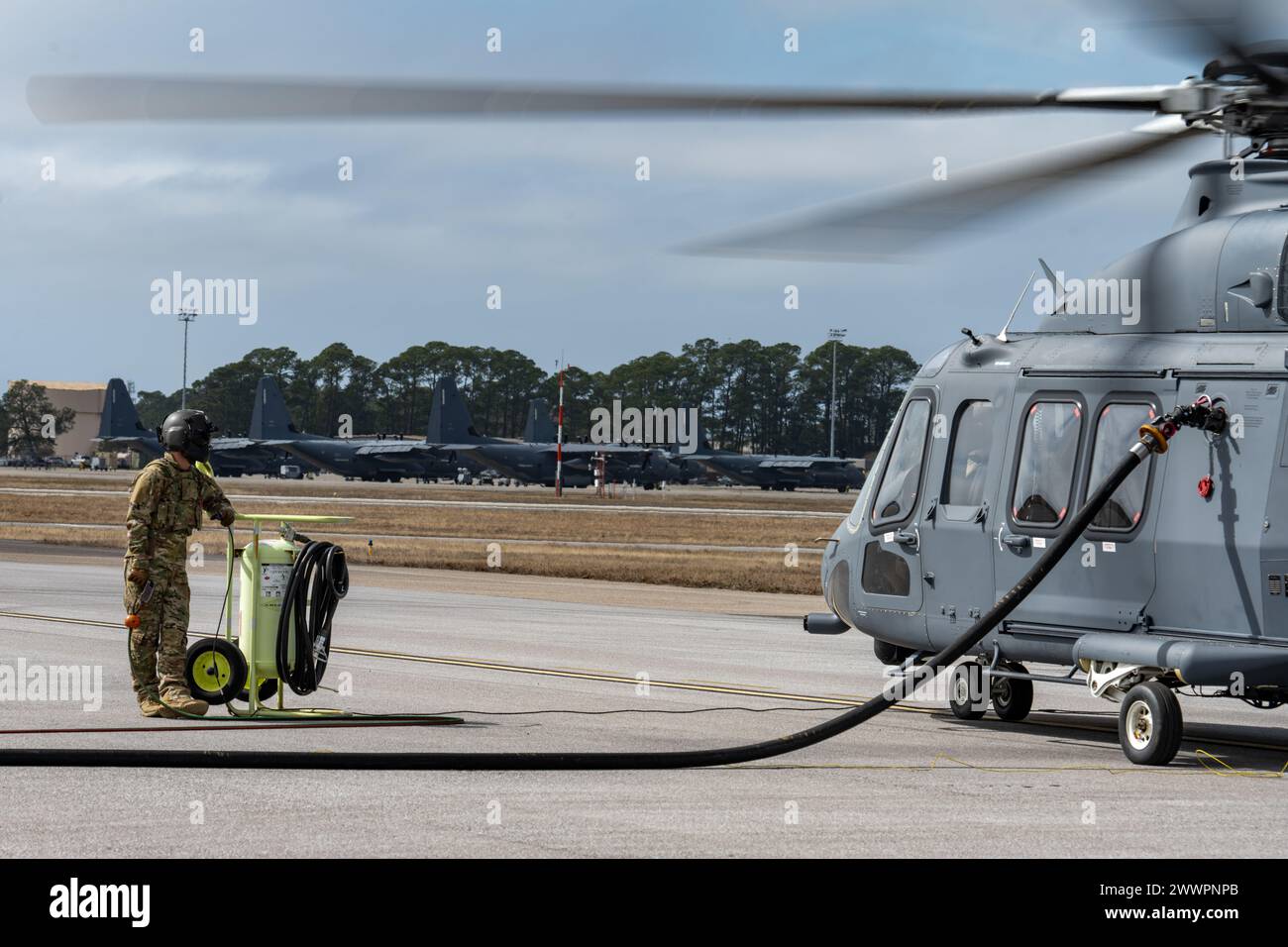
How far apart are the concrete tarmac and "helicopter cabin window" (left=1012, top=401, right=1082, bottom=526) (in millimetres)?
1750

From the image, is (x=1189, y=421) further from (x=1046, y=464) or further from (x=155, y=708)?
(x=155, y=708)

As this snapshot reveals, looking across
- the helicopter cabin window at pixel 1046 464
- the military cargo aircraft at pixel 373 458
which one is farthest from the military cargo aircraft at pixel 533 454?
the helicopter cabin window at pixel 1046 464

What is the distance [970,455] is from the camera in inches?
468

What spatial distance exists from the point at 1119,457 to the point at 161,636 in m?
6.94

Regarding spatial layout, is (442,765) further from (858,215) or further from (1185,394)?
(1185,394)

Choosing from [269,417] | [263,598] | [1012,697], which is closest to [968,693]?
[1012,697]

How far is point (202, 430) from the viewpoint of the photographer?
36.3 ft

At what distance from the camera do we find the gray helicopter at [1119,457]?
345 inches

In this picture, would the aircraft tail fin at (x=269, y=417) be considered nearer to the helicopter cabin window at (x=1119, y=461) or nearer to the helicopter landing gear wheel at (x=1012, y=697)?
the helicopter landing gear wheel at (x=1012, y=697)

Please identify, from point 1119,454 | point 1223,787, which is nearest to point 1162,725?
point 1223,787

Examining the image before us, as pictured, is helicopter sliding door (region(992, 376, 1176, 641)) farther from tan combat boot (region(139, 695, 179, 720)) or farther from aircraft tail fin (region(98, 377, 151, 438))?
aircraft tail fin (region(98, 377, 151, 438))

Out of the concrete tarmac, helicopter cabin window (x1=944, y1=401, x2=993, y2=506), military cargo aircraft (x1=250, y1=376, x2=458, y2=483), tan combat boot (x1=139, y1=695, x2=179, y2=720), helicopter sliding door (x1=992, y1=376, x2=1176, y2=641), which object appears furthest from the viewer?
military cargo aircraft (x1=250, y1=376, x2=458, y2=483)

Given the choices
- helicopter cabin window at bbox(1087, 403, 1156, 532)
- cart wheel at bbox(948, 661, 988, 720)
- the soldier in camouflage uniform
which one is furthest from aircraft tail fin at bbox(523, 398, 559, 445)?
helicopter cabin window at bbox(1087, 403, 1156, 532)

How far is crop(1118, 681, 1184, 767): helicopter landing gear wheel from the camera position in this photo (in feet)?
33.2
